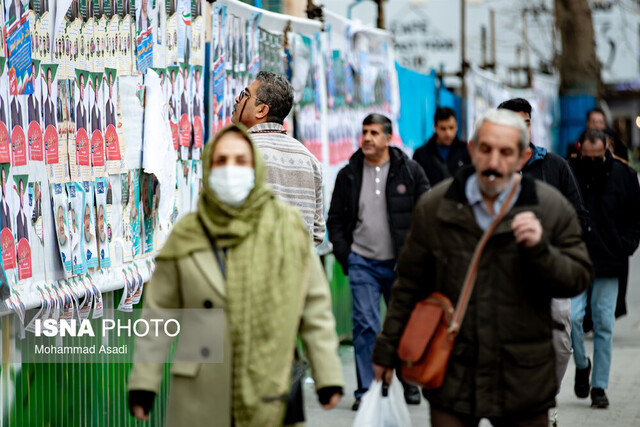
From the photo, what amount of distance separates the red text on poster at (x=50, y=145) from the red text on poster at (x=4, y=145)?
0.36 m

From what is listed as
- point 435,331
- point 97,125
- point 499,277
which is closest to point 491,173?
point 499,277

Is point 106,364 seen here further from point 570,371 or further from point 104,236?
point 570,371

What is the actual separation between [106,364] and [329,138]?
431cm

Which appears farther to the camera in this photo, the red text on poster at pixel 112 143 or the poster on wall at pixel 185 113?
the poster on wall at pixel 185 113

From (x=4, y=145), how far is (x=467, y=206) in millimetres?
2029

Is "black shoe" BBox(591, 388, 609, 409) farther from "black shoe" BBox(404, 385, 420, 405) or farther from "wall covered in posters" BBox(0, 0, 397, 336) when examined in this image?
"wall covered in posters" BBox(0, 0, 397, 336)

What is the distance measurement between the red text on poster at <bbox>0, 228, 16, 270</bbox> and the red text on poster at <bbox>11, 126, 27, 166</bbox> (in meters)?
0.32

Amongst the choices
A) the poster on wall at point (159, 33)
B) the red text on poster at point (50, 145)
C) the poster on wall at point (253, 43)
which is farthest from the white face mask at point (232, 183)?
the poster on wall at point (253, 43)

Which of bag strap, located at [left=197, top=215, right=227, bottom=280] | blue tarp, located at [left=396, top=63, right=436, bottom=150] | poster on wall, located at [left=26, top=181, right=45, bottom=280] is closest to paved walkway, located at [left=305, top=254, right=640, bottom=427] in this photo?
poster on wall, located at [left=26, top=181, right=45, bottom=280]

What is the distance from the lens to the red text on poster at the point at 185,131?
6.81 meters

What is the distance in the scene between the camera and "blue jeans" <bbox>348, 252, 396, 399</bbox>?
790cm

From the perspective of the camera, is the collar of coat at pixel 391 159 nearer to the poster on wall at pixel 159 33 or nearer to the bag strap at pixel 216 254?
the poster on wall at pixel 159 33

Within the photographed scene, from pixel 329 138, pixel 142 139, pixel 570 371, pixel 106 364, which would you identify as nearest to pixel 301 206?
pixel 142 139

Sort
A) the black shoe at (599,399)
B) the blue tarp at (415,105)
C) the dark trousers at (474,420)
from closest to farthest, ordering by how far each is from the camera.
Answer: the dark trousers at (474,420)
the black shoe at (599,399)
the blue tarp at (415,105)
